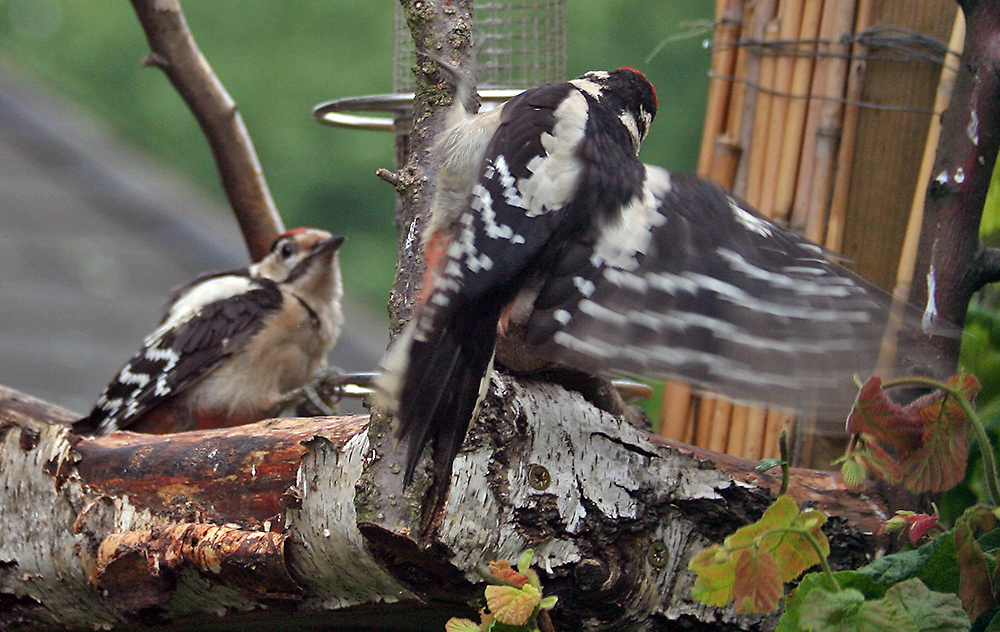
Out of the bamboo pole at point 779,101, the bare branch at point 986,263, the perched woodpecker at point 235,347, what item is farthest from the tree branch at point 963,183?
the perched woodpecker at point 235,347

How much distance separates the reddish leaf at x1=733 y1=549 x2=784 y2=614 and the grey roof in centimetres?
306

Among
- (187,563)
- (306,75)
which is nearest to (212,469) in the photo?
(187,563)

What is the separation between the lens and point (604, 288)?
1.06 meters

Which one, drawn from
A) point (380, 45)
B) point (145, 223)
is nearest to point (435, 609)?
point (145, 223)

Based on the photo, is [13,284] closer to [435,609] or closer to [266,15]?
[266,15]

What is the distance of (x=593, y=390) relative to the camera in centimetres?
136

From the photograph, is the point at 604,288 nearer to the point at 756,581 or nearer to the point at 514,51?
the point at 756,581

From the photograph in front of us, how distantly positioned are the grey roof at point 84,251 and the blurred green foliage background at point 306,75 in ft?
2.35

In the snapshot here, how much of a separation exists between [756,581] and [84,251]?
3809mm

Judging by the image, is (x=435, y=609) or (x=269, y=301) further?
(x=269, y=301)

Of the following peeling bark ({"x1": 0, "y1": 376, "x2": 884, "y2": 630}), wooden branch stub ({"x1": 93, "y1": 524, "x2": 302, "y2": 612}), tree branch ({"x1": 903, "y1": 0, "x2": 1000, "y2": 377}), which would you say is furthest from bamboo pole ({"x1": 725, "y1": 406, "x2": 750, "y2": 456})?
wooden branch stub ({"x1": 93, "y1": 524, "x2": 302, "y2": 612})

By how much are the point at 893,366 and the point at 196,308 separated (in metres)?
1.69

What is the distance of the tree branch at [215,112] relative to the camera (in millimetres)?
2135

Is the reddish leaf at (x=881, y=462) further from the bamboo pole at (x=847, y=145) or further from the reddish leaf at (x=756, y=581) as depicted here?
the bamboo pole at (x=847, y=145)
